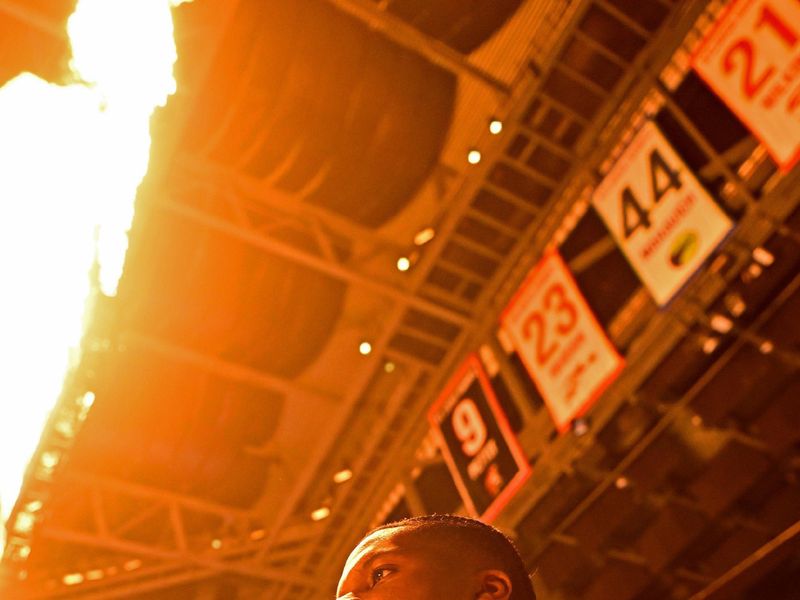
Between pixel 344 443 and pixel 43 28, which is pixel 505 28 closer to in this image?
pixel 43 28

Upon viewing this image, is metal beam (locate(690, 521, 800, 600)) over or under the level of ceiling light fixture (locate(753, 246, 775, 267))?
under

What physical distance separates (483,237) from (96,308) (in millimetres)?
3782

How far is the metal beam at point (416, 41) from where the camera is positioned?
6.46m

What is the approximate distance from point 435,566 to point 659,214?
471 cm

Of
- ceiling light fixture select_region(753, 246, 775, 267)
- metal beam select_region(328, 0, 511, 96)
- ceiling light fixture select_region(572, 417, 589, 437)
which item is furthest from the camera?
ceiling light fixture select_region(572, 417, 589, 437)

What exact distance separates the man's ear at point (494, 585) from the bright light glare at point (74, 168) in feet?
16.5

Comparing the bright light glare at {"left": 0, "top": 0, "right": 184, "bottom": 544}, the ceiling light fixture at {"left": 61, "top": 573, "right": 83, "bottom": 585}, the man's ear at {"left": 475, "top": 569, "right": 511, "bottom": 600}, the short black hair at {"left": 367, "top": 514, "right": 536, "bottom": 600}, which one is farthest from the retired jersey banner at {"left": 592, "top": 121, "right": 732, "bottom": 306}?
the ceiling light fixture at {"left": 61, "top": 573, "right": 83, "bottom": 585}

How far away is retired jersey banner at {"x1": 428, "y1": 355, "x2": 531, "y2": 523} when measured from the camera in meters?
6.94

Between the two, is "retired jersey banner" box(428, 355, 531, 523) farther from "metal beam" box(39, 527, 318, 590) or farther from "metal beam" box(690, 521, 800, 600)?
"metal beam" box(690, 521, 800, 600)

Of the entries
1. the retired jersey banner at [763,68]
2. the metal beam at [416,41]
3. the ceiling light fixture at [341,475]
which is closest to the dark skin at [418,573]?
the retired jersey banner at [763,68]

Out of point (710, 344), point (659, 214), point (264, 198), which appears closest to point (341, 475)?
point (264, 198)

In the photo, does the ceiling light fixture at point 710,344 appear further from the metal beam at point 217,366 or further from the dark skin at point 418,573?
the dark skin at point 418,573

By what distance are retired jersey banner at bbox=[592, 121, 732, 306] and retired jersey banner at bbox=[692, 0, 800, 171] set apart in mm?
570

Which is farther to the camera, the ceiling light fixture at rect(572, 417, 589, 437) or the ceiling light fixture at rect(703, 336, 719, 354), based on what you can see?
the ceiling light fixture at rect(572, 417, 589, 437)
